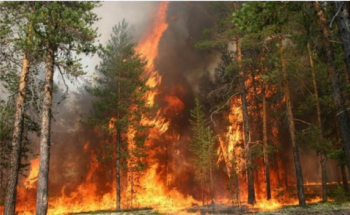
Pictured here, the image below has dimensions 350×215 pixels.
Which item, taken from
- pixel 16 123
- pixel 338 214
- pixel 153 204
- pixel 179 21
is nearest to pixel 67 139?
pixel 153 204

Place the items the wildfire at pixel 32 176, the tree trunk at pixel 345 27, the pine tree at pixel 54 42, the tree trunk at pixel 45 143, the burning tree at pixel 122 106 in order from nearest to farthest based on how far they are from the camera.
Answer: the tree trunk at pixel 345 27
the tree trunk at pixel 45 143
the pine tree at pixel 54 42
the burning tree at pixel 122 106
the wildfire at pixel 32 176

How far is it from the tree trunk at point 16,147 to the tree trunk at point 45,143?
5.99ft

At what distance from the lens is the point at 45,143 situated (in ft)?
36.9

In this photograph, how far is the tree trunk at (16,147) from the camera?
11.6 m

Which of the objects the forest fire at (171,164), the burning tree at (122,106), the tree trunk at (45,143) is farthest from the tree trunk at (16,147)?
the forest fire at (171,164)

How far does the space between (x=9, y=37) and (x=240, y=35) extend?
57.0 ft

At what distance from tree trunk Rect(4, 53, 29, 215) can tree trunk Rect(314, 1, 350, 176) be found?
1404cm

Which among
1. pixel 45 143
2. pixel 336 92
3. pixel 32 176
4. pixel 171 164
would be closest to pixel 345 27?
pixel 336 92

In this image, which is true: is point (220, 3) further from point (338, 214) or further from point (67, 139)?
point (67, 139)

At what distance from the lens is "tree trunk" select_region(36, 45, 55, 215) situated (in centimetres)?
1062

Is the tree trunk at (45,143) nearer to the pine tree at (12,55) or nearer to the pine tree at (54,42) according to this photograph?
the pine tree at (54,42)

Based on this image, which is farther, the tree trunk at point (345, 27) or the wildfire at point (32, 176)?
the wildfire at point (32, 176)

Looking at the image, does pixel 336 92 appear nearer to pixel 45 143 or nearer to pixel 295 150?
pixel 295 150

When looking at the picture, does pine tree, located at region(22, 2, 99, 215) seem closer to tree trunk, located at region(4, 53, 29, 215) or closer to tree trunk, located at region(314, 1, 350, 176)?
tree trunk, located at region(4, 53, 29, 215)
